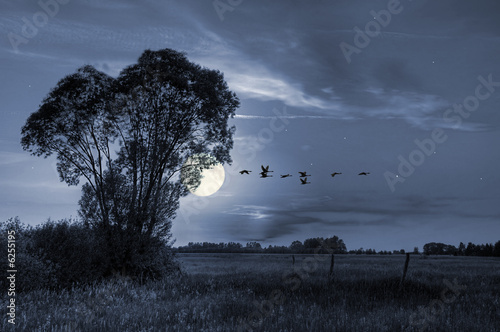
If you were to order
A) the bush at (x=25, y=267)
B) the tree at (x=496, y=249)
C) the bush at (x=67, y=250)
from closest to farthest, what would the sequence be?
1. the bush at (x=25, y=267)
2. the bush at (x=67, y=250)
3. the tree at (x=496, y=249)

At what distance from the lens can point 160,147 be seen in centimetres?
2216

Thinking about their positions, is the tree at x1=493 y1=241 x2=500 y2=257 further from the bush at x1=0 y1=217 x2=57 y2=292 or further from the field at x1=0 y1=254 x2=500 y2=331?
the bush at x1=0 y1=217 x2=57 y2=292

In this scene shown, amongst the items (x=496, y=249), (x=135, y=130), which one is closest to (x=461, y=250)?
(x=496, y=249)

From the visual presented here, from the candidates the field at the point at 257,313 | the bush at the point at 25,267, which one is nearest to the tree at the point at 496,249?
the field at the point at 257,313

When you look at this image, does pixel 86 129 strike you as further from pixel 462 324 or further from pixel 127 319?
pixel 462 324

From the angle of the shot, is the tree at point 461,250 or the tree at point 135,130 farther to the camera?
the tree at point 461,250

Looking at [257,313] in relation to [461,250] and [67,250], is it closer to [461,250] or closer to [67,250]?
[67,250]

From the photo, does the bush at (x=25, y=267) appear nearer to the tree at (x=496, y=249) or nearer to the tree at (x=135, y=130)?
the tree at (x=135, y=130)

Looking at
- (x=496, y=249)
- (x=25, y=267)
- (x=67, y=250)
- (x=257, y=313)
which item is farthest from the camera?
(x=496, y=249)

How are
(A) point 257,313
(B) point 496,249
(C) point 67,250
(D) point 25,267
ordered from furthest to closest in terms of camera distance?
(B) point 496,249, (C) point 67,250, (D) point 25,267, (A) point 257,313

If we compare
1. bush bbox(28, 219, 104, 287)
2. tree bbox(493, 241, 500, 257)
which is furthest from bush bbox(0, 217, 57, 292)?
tree bbox(493, 241, 500, 257)

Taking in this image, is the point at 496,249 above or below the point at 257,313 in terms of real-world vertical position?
below

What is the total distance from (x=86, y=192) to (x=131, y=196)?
8.47 ft

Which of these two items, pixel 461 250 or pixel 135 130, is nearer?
pixel 135 130
